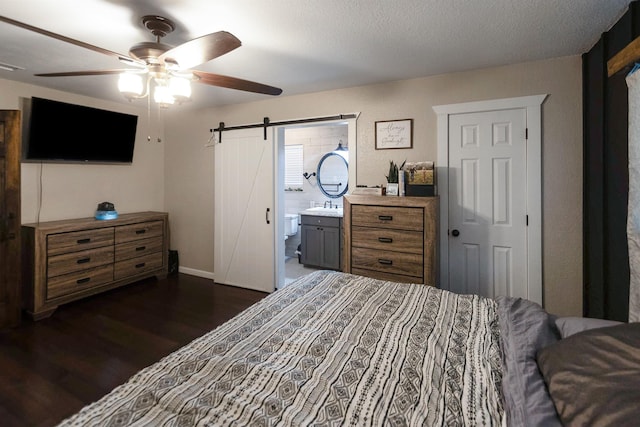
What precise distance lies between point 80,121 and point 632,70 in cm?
468

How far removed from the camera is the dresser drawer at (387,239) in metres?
2.64

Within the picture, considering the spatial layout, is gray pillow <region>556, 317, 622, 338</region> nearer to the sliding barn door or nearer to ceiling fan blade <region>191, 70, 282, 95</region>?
Answer: ceiling fan blade <region>191, 70, 282, 95</region>

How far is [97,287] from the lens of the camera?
141 inches

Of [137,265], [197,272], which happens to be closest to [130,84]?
[137,265]

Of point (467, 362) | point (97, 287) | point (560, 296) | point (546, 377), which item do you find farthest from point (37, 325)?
point (560, 296)

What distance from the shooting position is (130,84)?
1908 mm

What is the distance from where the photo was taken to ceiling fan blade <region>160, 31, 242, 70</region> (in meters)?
1.52

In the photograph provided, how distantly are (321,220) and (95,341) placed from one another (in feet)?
9.93

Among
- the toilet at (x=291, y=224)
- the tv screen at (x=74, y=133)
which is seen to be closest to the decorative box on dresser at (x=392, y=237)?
the toilet at (x=291, y=224)

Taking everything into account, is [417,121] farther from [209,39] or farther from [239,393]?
[239,393]

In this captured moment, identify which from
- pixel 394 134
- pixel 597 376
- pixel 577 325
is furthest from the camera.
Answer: pixel 394 134

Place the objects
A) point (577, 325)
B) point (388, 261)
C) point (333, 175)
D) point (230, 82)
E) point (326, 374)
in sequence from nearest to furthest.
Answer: point (326, 374) → point (577, 325) → point (230, 82) → point (388, 261) → point (333, 175)

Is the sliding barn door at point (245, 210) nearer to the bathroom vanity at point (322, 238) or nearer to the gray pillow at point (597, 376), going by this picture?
the bathroom vanity at point (322, 238)

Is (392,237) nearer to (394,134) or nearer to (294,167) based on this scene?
(394,134)
